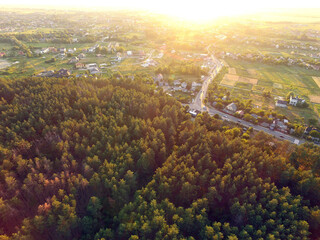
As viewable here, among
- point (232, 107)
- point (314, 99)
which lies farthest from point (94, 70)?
point (314, 99)

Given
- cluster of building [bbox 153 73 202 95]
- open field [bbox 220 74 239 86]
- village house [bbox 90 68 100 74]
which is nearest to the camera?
cluster of building [bbox 153 73 202 95]

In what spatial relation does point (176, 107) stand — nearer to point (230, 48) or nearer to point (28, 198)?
point (28, 198)

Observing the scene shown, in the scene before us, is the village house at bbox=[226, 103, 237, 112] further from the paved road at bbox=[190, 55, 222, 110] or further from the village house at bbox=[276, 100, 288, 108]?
the village house at bbox=[276, 100, 288, 108]

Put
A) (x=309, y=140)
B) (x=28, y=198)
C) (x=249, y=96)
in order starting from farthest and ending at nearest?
(x=249, y=96) → (x=309, y=140) → (x=28, y=198)

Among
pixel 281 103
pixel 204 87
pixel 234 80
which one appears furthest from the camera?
pixel 234 80

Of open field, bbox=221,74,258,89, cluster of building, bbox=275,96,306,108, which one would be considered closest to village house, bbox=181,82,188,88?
open field, bbox=221,74,258,89

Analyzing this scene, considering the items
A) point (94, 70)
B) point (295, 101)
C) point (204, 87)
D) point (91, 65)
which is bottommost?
point (295, 101)

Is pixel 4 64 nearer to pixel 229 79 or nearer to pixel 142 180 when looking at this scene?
pixel 142 180

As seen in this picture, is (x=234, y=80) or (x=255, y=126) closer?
(x=255, y=126)

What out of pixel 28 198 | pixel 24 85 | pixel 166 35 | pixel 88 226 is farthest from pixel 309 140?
pixel 166 35
